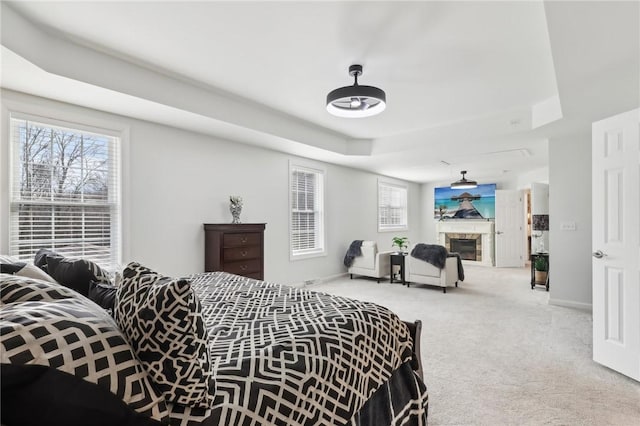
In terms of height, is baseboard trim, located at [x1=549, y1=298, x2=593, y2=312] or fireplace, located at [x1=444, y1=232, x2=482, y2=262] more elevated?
fireplace, located at [x1=444, y1=232, x2=482, y2=262]

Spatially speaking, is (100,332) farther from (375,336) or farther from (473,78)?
(473,78)

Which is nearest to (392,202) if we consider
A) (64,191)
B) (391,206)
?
(391,206)

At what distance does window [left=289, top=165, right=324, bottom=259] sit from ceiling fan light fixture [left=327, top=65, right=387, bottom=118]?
2.54 metres

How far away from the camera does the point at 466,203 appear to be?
938cm

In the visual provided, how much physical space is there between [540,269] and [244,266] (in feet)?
16.8

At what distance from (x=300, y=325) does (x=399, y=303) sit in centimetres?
337

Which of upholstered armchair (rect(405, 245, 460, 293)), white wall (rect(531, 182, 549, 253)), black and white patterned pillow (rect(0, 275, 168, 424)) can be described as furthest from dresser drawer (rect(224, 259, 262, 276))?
white wall (rect(531, 182, 549, 253))

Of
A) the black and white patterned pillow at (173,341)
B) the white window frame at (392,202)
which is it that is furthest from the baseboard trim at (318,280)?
the black and white patterned pillow at (173,341)

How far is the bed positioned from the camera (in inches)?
28.5

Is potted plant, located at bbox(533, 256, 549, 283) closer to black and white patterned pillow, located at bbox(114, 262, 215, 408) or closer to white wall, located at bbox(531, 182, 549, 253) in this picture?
white wall, located at bbox(531, 182, 549, 253)

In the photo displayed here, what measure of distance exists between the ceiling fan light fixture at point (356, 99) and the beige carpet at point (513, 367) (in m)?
2.33

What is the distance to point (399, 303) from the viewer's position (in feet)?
14.9

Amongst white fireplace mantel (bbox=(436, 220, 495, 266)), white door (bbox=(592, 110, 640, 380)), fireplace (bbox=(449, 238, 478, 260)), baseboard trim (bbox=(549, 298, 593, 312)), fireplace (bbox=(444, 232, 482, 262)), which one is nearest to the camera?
white door (bbox=(592, 110, 640, 380))

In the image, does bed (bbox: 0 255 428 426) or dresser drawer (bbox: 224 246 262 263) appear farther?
dresser drawer (bbox: 224 246 262 263)
